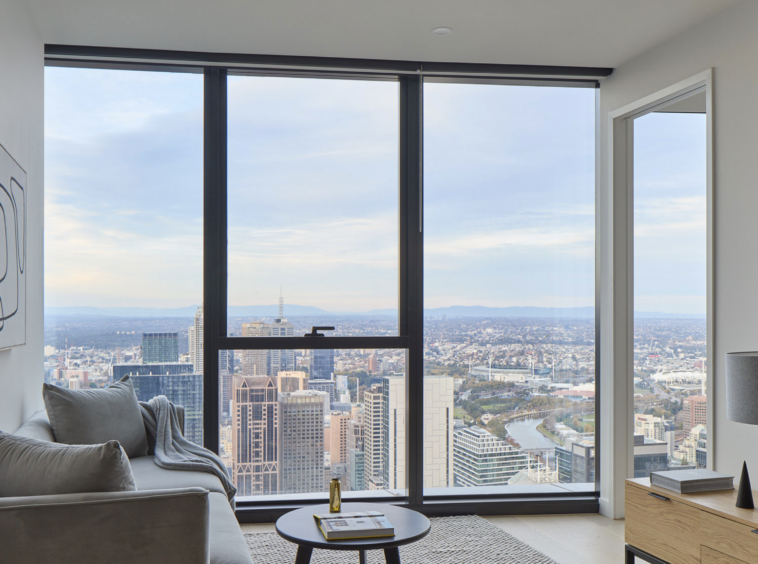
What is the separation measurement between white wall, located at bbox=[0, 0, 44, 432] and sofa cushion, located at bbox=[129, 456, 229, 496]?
1.95ft

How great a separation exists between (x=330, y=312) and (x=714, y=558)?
8.02 ft

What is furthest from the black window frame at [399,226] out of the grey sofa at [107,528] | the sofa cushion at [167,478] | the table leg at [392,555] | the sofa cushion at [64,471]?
the grey sofa at [107,528]

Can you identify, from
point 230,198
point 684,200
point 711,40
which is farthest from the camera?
point 230,198

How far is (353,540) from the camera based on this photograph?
7.69ft

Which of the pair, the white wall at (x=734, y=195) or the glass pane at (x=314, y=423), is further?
the glass pane at (x=314, y=423)

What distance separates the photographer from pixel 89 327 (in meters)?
3.92

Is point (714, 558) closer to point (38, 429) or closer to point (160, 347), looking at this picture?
point (38, 429)

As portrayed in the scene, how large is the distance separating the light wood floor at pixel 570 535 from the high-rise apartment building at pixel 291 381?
82cm

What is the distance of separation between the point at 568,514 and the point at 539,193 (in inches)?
83.4

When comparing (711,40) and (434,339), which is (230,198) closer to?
(434,339)

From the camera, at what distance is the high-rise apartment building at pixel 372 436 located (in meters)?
4.19

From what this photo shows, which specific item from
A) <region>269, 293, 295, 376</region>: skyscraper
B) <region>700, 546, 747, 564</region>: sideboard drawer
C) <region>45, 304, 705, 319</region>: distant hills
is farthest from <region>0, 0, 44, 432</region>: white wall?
<region>700, 546, 747, 564</region>: sideboard drawer

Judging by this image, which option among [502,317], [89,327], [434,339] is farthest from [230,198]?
[502,317]

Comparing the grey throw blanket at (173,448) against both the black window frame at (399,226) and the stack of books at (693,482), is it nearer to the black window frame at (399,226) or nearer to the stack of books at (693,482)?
the black window frame at (399,226)
